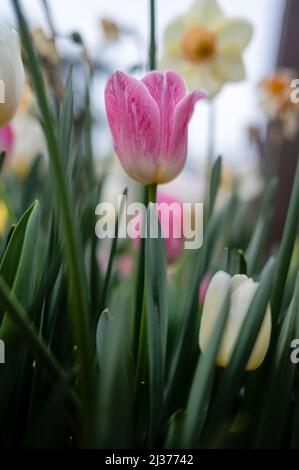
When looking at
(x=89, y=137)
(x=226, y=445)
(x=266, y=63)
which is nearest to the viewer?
(x=226, y=445)

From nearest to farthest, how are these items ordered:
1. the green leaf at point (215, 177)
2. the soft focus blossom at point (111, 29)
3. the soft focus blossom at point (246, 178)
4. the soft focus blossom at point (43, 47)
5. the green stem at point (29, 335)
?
the green stem at point (29, 335)
the green leaf at point (215, 177)
the soft focus blossom at point (43, 47)
the soft focus blossom at point (111, 29)
the soft focus blossom at point (246, 178)

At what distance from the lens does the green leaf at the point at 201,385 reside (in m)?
0.19

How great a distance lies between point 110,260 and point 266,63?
128 centimetres

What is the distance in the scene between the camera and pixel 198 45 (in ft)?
1.55

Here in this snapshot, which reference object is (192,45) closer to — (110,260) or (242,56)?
(242,56)

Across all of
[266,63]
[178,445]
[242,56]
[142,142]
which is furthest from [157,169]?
[266,63]

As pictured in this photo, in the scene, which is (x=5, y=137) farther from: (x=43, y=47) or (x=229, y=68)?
(x=229, y=68)

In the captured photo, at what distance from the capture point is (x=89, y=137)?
1.09ft

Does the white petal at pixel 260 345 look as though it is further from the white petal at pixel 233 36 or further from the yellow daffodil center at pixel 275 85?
the yellow daffodil center at pixel 275 85

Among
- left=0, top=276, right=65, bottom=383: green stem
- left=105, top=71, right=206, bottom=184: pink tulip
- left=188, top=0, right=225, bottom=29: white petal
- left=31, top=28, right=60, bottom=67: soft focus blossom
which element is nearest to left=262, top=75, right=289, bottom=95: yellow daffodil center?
left=188, top=0, right=225, bottom=29: white petal

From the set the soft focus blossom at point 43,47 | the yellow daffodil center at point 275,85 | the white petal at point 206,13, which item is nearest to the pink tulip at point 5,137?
the soft focus blossom at point 43,47

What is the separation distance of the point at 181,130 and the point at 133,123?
2 centimetres

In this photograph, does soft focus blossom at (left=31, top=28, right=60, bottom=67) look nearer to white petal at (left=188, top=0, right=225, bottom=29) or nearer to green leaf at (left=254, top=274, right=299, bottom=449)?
white petal at (left=188, top=0, right=225, bottom=29)

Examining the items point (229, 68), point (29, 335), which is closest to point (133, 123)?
point (29, 335)
